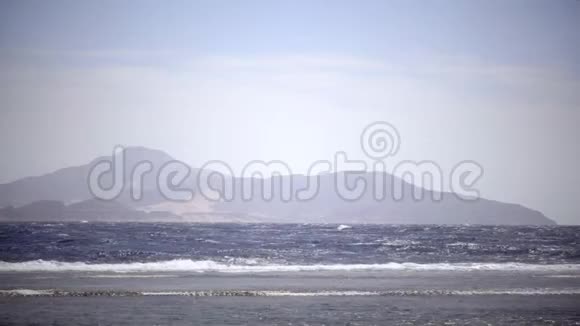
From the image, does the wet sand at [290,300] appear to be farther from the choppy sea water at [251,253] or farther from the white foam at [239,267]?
the choppy sea water at [251,253]

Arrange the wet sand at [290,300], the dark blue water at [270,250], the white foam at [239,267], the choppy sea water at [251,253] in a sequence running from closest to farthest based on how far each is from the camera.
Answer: the wet sand at [290,300], the white foam at [239,267], the choppy sea water at [251,253], the dark blue water at [270,250]

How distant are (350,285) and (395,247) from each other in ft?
66.6

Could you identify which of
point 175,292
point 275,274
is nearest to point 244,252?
point 275,274

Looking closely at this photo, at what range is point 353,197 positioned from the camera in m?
160

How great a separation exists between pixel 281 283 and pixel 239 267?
7.54 metres

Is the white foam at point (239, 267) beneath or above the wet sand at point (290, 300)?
beneath

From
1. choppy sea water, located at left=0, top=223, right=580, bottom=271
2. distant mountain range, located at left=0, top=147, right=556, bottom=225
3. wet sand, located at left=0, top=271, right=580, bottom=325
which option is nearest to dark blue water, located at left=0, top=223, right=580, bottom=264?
choppy sea water, located at left=0, top=223, right=580, bottom=271

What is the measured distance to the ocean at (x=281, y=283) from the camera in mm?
15094

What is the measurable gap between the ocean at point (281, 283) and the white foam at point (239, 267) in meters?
0.06

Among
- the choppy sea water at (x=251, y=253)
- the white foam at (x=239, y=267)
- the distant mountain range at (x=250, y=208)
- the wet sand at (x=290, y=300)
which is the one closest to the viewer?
the wet sand at (x=290, y=300)

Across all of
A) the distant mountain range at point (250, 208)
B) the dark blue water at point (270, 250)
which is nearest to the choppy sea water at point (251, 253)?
the dark blue water at point (270, 250)

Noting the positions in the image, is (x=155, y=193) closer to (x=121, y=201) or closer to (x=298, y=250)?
(x=121, y=201)

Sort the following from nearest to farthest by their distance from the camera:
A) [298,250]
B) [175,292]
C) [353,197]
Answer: [175,292] → [298,250] → [353,197]

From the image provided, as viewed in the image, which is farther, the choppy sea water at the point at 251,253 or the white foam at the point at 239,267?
the choppy sea water at the point at 251,253
